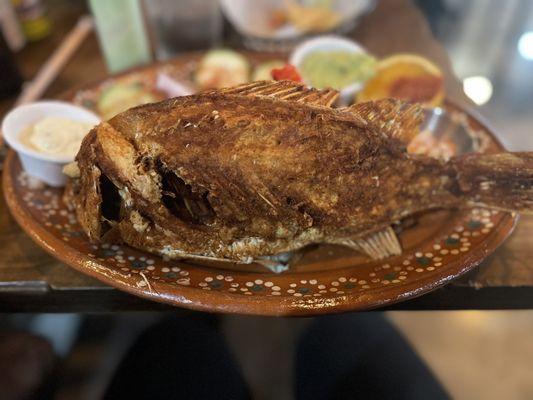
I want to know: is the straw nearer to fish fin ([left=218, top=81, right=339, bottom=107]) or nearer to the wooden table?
the wooden table

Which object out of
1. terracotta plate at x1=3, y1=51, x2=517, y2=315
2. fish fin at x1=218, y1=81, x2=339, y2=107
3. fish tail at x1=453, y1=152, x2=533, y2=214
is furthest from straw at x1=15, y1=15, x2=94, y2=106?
fish tail at x1=453, y1=152, x2=533, y2=214

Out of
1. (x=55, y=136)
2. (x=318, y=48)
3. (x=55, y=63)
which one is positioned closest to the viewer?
(x=55, y=136)

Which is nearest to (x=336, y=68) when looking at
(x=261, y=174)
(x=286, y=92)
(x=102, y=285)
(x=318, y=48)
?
(x=318, y=48)

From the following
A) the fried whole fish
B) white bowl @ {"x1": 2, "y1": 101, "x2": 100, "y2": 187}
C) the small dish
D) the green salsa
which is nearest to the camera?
the fried whole fish

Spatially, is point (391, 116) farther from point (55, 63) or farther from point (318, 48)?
point (55, 63)

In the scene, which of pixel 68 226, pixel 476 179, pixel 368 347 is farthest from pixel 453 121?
pixel 68 226

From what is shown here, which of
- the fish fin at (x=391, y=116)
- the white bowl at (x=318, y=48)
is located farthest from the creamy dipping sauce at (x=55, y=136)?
the white bowl at (x=318, y=48)

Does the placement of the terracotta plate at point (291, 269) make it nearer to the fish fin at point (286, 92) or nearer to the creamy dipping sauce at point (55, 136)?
the creamy dipping sauce at point (55, 136)

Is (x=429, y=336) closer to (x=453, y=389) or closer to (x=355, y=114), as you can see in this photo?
(x=453, y=389)
